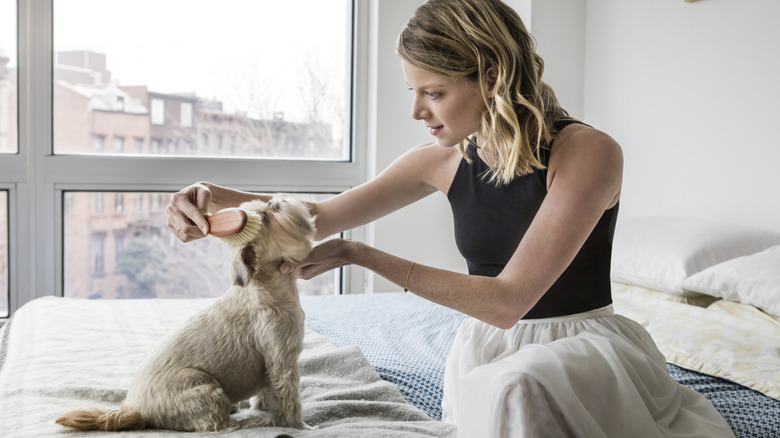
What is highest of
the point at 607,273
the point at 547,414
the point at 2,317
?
the point at 607,273

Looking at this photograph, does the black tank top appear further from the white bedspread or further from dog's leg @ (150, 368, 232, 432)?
dog's leg @ (150, 368, 232, 432)

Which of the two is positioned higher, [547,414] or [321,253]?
[321,253]

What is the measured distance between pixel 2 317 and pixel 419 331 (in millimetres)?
2243

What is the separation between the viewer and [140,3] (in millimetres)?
3385

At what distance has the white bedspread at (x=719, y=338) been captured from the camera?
165 cm

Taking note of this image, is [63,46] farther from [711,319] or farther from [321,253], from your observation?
[711,319]

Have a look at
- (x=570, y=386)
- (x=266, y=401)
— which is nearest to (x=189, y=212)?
(x=266, y=401)

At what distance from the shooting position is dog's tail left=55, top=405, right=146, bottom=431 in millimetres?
1204

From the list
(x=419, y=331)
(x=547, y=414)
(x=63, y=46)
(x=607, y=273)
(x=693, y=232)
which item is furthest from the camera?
(x=63, y=46)

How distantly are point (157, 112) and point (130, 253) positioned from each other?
2.47 ft

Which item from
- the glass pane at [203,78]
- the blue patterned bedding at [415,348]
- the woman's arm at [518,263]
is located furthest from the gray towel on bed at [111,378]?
the glass pane at [203,78]

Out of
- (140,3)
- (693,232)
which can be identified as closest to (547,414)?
(693,232)

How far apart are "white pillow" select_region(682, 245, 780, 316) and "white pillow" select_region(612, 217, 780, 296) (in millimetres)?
88

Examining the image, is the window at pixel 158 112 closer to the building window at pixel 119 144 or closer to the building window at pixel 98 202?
the building window at pixel 119 144
